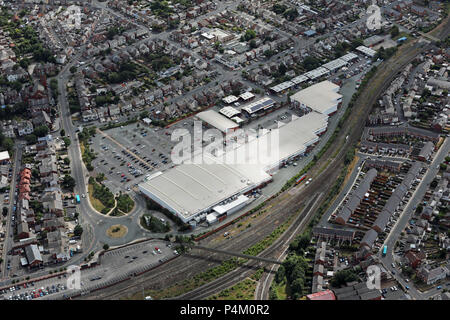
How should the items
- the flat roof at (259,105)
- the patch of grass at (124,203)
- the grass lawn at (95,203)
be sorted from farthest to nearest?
the flat roof at (259,105)
the grass lawn at (95,203)
the patch of grass at (124,203)

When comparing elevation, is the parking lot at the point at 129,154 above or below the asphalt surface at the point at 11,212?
above

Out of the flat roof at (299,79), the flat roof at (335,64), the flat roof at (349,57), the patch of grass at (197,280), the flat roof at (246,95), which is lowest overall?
the patch of grass at (197,280)

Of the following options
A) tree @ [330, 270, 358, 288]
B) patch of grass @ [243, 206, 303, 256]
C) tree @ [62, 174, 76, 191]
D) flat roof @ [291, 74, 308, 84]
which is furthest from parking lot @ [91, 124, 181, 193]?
tree @ [330, 270, 358, 288]

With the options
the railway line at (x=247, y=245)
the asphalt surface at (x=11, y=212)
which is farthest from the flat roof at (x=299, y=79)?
the asphalt surface at (x=11, y=212)

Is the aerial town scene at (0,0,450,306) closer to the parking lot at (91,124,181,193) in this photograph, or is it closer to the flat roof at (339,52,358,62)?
the parking lot at (91,124,181,193)

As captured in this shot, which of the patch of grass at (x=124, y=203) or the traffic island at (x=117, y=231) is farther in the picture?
the patch of grass at (x=124, y=203)

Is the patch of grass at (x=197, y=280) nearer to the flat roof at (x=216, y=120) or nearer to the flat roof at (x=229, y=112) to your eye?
the flat roof at (x=216, y=120)

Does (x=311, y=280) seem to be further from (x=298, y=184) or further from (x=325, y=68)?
(x=325, y=68)
